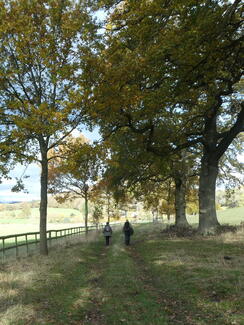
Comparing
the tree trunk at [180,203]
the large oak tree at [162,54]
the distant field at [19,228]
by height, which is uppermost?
the large oak tree at [162,54]

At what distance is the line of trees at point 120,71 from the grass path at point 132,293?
491cm

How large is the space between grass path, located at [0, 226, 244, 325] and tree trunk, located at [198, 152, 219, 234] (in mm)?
6466

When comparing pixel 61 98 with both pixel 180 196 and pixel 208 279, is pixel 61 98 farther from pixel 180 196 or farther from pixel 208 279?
pixel 180 196

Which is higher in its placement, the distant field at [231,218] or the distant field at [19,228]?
the distant field at [231,218]

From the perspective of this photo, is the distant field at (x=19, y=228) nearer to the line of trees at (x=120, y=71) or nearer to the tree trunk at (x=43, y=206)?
the tree trunk at (x=43, y=206)

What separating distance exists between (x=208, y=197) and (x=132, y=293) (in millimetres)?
11998

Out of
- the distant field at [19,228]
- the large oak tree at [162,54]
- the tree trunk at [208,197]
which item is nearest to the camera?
the large oak tree at [162,54]

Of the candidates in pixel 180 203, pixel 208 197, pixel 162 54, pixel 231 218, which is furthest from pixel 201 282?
pixel 231 218

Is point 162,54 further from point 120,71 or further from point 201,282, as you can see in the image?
point 201,282

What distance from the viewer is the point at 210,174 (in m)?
18.9

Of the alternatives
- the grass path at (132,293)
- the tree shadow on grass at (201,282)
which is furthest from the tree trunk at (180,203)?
→ the grass path at (132,293)

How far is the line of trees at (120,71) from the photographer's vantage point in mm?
8852

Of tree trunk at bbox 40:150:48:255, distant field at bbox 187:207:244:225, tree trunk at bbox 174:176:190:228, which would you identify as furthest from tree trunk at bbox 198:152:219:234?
distant field at bbox 187:207:244:225

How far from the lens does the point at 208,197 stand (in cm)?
1866
